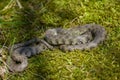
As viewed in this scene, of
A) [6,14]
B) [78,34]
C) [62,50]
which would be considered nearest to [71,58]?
[62,50]

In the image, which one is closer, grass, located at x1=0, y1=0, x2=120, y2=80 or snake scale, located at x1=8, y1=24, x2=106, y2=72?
grass, located at x1=0, y1=0, x2=120, y2=80

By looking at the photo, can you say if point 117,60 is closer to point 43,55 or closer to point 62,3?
point 43,55

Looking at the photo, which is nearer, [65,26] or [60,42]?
[60,42]

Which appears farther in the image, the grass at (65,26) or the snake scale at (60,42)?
the snake scale at (60,42)
